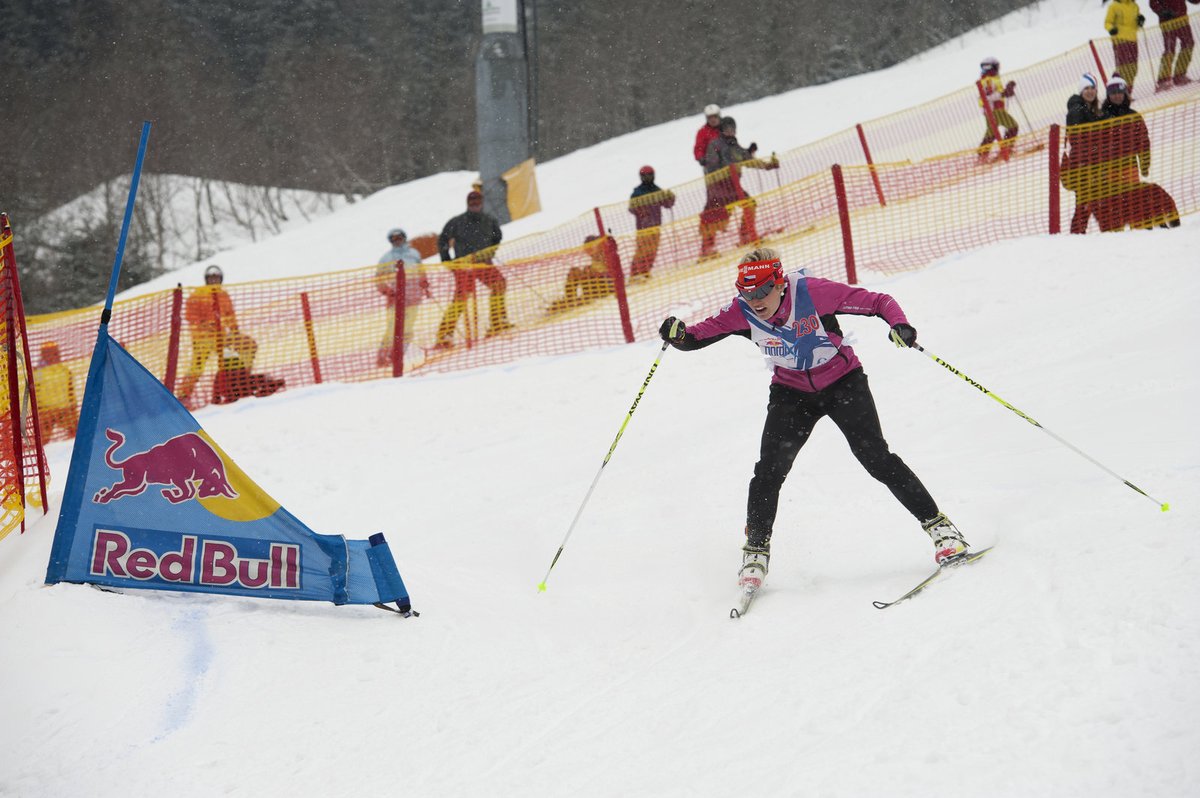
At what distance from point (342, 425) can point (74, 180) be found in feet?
79.7

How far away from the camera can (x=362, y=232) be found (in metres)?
23.1

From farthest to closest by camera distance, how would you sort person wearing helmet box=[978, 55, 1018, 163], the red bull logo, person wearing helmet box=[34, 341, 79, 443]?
1. person wearing helmet box=[978, 55, 1018, 163]
2. person wearing helmet box=[34, 341, 79, 443]
3. the red bull logo

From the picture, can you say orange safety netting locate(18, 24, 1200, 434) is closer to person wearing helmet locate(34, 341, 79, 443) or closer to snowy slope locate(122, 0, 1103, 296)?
person wearing helmet locate(34, 341, 79, 443)

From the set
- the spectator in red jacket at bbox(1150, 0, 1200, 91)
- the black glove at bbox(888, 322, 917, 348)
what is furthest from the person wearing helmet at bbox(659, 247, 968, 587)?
the spectator in red jacket at bbox(1150, 0, 1200, 91)

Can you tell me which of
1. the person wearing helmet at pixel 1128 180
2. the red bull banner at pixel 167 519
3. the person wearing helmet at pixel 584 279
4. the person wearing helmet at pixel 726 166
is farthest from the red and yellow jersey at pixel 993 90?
the red bull banner at pixel 167 519

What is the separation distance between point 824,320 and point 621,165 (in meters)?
19.4

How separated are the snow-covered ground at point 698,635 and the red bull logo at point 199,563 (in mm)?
111

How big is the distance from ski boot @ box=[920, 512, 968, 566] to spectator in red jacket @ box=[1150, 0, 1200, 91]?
14257 millimetres

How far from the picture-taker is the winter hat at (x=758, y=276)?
4.77 meters

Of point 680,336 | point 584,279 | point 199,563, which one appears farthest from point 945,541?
point 584,279

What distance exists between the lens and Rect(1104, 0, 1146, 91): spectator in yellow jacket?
16.1 metres

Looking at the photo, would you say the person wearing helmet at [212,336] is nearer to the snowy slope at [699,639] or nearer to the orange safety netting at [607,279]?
the orange safety netting at [607,279]

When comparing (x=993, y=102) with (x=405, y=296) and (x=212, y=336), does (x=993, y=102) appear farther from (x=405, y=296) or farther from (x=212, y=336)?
(x=212, y=336)

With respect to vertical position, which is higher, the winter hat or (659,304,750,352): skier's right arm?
the winter hat
